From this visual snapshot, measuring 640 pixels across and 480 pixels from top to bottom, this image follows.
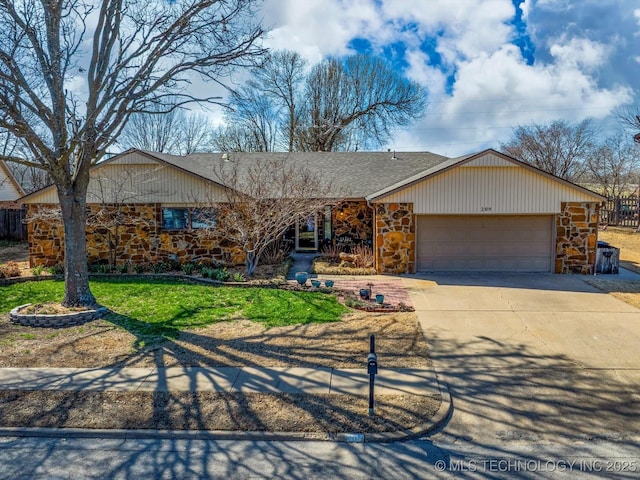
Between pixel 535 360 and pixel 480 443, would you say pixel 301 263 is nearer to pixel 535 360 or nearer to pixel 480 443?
pixel 535 360

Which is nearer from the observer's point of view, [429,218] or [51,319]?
[51,319]

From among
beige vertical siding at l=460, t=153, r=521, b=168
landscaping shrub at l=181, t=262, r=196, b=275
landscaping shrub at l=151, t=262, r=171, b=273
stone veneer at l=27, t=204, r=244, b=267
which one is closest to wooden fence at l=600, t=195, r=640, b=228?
beige vertical siding at l=460, t=153, r=521, b=168

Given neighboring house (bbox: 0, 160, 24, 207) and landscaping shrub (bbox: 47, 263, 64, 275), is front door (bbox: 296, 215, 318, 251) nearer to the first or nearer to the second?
landscaping shrub (bbox: 47, 263, 64, 275)

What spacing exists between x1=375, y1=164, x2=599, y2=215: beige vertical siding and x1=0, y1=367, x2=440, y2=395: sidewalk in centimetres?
873

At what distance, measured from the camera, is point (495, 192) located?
14656mm

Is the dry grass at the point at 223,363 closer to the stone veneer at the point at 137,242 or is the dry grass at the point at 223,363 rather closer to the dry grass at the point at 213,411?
the dry grass at the point at 213,411

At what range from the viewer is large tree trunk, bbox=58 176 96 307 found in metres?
10.2

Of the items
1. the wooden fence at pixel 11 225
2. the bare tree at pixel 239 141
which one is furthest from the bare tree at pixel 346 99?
the wooden fence at pixel 11 225

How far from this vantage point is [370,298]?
1141 centimetres

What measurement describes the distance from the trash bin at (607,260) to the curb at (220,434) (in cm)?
1218

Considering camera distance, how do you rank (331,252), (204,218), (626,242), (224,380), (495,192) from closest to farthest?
(224,380), (495,192), (204,218), (331,252), (626,242)

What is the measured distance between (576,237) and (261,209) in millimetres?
10323

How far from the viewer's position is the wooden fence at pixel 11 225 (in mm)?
23750

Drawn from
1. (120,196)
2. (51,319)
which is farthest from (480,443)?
(120,196)
